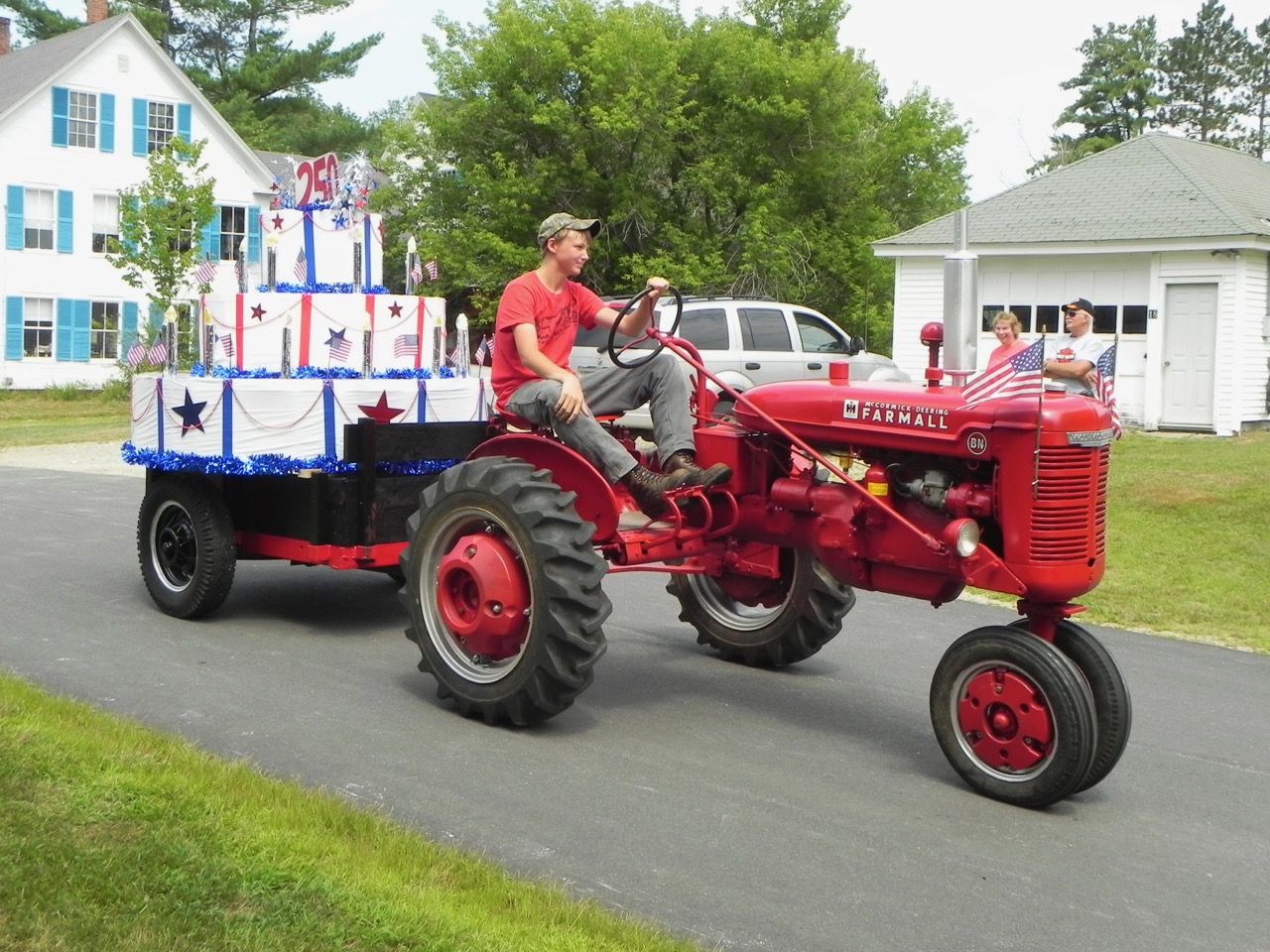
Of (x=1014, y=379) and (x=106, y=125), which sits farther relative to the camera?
(x=106, y=125)

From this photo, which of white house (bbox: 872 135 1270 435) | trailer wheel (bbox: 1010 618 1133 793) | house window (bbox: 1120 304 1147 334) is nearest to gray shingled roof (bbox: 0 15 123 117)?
white house (bbox: 872 135 1270 435)

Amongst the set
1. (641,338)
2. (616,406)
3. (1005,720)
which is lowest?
(1005,720)

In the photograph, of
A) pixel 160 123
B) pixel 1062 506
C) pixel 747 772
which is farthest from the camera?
pixel 160 123

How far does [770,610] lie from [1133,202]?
19052 mm

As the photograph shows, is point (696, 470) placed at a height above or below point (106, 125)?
below

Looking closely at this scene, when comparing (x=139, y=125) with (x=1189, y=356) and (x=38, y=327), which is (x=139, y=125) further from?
(x=1189, y=356)

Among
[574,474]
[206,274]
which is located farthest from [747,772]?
[206,274]

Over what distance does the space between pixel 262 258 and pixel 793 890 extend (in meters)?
6.45

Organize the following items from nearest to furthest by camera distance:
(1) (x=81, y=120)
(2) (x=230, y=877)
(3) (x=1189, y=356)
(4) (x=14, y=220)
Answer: (2) (x=230, y=877) < (3) (x=1189, y=356) < (4) (x=14, y=220) < (1) (x=81, y=120)

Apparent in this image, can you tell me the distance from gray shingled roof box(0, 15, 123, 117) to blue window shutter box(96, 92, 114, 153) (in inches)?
52.3

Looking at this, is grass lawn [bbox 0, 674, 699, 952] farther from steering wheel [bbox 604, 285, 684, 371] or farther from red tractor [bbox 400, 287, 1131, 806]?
steering wheel [bbox 604, 285, 684, 371]

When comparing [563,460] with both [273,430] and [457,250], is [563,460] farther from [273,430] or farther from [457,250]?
[457,250]

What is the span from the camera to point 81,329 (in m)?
38.2

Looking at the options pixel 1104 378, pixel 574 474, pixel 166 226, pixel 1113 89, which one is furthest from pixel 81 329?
pixel 1113 89
